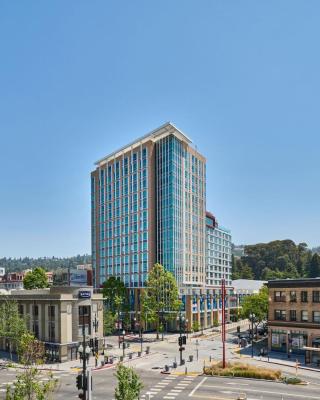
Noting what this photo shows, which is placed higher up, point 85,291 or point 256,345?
point 85,291

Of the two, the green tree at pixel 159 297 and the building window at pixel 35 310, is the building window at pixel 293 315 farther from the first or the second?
the building window at pixel 35 310

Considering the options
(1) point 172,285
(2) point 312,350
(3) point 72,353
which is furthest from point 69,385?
(1) point 172,285

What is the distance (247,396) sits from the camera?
158 feet

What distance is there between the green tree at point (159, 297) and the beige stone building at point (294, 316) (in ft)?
88.0

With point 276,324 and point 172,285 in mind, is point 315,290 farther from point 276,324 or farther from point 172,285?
point 172,285

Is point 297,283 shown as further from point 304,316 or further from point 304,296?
point 304,316

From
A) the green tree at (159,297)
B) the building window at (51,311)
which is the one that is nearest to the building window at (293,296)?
the green tree at (159,297)

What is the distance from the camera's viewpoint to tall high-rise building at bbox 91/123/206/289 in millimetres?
118938

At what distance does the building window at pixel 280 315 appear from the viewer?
256ft

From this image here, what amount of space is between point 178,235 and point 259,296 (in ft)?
95.7

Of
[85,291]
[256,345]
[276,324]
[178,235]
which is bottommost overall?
[256,345]

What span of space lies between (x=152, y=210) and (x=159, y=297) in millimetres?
26471

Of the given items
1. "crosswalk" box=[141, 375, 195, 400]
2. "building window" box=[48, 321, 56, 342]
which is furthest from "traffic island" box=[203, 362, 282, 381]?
"building window" box=[48, 321, 56, 342]

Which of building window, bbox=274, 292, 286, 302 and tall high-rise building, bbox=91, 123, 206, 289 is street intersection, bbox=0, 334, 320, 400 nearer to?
building window, bbox=274, 292, 286, 302
